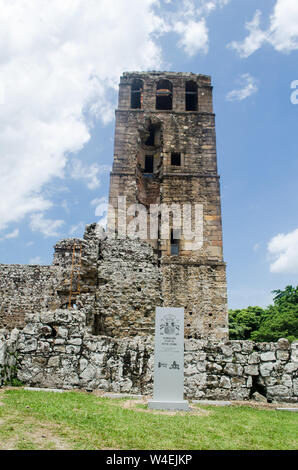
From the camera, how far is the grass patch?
3127 mm

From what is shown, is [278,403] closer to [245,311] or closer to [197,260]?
[197,260]

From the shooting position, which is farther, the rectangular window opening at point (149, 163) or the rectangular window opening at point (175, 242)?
the rectangular window opening at point (149, 163)

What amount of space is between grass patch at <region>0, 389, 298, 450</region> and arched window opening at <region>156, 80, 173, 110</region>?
20.6 m

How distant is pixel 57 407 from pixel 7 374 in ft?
5.98

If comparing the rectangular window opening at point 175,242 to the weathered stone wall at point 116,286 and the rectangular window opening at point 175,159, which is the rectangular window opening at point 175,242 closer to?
the rectangular window opening at point 175,159

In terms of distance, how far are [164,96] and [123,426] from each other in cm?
2196

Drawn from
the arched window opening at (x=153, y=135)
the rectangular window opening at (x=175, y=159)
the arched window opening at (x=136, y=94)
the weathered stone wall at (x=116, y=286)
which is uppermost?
the arched window opening at (x=136, y=94)

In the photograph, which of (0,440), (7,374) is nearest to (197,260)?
(7,374)

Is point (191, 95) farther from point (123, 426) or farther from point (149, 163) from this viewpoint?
point (123, 426)

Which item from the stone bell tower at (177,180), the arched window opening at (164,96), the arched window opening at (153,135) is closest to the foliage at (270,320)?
the stone bell tower at (177,180)

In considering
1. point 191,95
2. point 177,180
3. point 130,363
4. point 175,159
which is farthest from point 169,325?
point 191,95

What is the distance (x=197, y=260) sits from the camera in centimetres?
1608

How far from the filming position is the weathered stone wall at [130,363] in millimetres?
6039

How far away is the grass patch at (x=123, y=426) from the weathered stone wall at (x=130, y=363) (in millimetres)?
834
